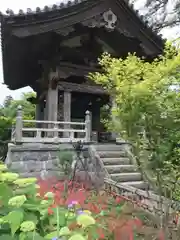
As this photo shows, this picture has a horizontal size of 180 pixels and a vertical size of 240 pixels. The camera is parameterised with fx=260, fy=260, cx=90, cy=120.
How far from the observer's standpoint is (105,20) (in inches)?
301

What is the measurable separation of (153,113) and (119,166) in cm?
400

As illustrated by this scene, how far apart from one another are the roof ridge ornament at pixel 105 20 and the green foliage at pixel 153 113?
513 cm

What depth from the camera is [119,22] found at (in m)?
7.92

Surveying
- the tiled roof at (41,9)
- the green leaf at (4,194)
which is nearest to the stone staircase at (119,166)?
the tiled roof at (41,9)

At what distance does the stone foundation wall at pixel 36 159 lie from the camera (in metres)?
6.34

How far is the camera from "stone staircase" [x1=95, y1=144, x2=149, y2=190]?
234 inches

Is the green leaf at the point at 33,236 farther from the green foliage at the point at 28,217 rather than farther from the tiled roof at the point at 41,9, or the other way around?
the tiled roof at the point at 41,9

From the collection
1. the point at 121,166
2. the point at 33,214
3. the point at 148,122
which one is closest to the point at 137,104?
the point at 148,122

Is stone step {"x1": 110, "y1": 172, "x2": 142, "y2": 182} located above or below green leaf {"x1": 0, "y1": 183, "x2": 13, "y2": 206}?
below

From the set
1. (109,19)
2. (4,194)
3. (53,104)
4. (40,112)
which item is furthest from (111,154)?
(4,194)

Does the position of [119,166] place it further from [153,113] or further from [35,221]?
[35,221]

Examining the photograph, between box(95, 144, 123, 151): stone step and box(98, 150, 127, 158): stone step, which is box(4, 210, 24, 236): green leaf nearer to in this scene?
box(98, 150, 127, 158): stone step

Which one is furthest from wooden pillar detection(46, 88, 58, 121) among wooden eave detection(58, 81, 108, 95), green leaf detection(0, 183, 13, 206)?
green leaf detection(0, 183, 13, 206)

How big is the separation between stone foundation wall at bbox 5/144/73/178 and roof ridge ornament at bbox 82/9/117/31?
368 cm
